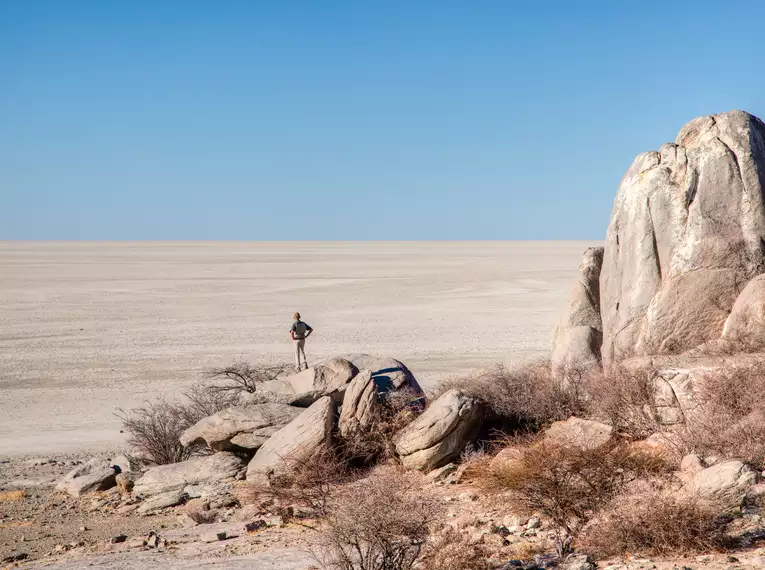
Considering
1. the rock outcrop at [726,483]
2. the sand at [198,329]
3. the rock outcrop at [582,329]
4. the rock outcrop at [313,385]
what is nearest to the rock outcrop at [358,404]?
the rock outcrop at [313,385]

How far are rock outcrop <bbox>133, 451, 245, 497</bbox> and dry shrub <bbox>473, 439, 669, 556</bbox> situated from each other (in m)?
5.75

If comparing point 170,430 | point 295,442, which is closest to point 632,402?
point 295,442

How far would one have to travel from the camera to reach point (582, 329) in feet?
52.3

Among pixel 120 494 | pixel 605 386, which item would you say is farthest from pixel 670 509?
pixel 120 494

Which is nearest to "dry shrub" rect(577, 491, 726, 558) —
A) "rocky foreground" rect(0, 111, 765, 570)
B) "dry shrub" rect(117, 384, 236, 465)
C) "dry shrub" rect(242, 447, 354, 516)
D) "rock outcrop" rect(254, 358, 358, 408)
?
"rocky foreground" rect(0, 111, 765, 570)

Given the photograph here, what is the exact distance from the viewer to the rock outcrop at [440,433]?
13.7 m

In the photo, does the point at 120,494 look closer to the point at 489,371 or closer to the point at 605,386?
the point at 489,371

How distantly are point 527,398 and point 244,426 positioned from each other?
462 centimetres

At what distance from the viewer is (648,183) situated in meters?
15.0

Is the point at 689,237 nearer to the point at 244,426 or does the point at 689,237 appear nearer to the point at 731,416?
the point at 731,416

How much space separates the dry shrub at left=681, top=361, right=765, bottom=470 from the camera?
11.1 m

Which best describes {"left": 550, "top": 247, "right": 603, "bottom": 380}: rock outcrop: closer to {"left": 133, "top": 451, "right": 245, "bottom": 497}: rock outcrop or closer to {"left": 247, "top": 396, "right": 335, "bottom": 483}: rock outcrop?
{"left": 247, "top": 396, "right": 335, "bottom": 483}: rock outcrop

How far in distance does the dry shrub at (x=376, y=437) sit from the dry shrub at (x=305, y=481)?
0.26 meters

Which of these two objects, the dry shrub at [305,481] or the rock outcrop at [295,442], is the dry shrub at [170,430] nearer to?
the rock outcrop at [295,442]
